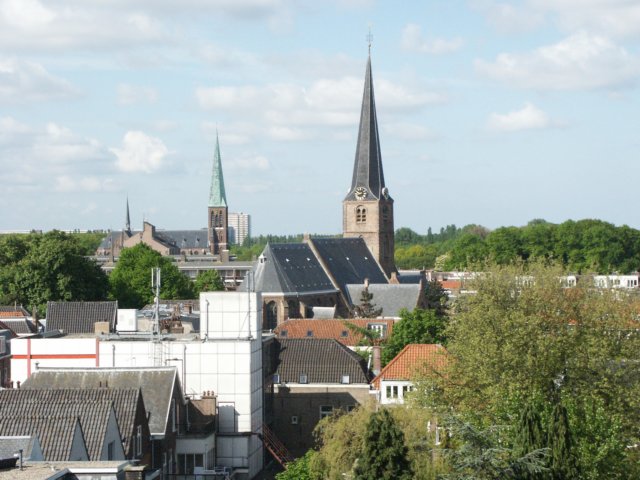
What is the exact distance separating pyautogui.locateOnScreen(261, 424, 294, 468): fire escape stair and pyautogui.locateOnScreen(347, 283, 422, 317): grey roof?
171 ft

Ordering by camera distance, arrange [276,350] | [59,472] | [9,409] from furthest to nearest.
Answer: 1. [276,350]
2. [9,409]
3. [59,472]

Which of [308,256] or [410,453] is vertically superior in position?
[308,256]

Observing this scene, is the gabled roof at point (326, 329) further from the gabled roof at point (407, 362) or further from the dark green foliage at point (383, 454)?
the dark green foliage at point (383, 454)

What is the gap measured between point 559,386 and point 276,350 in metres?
19.9

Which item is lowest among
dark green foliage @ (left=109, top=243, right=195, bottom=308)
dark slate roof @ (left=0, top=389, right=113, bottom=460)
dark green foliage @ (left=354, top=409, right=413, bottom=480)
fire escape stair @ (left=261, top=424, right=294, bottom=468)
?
fire escape stair @ (left=261, top=424, right=294, bottom=468)

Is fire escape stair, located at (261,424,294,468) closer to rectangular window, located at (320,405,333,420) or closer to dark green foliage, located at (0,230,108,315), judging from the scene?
rectangular window, located at (320,405,333,420)

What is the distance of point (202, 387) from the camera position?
53688 mm

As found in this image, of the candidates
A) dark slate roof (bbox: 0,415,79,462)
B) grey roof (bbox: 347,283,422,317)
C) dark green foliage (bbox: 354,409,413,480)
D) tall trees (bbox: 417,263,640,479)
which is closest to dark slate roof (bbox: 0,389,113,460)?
dark slate roof (bbox: 0,415,79,462)

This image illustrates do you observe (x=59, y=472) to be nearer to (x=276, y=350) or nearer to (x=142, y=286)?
(x=276, y=350)

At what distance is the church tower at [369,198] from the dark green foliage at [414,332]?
58463mm

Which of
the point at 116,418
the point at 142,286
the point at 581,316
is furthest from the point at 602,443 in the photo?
the point at 142,286

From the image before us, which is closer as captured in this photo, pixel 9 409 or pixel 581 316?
pixel 9 409

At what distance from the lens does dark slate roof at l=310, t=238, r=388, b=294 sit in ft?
396

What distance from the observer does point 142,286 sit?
393 feet
